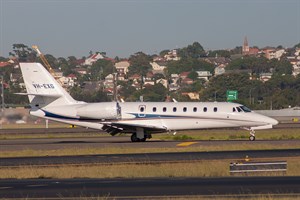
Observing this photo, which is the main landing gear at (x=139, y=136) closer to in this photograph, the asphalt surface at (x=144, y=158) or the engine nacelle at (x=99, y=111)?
the engine nacelle at (x=99, y=111)

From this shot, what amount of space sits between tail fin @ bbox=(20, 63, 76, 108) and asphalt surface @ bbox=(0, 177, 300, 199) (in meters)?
24.7

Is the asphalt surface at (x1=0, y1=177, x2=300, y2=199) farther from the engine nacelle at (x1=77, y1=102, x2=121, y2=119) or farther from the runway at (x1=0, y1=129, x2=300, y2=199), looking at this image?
the engine nacelle at (x1=77, y1=102, x2=121, y2=119)

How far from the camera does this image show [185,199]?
24688 millimetres

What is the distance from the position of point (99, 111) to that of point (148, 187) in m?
27.1

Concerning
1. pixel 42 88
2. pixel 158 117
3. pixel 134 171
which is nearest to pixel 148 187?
pixel 134 171

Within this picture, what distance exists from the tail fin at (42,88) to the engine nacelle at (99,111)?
180cm

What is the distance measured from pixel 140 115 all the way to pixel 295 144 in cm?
1085

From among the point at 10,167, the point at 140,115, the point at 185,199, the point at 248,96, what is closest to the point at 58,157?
the point at 10,167

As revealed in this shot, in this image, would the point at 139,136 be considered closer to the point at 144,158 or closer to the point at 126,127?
the point at 126,127

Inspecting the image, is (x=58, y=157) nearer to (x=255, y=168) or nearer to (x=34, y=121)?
(x=255, y=168)

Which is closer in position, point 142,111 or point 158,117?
point 158,117

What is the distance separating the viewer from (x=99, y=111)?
54.8 metres

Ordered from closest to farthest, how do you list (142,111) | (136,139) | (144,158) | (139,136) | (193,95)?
(144,158), (139,136), (136,139), (142,111), (193,95)

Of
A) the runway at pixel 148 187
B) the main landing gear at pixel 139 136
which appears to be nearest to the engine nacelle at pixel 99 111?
the main landing gear at pixel 139 136
